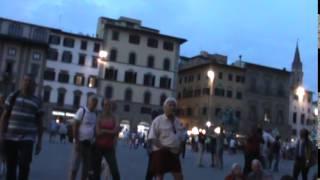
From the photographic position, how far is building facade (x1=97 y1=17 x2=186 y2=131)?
6962 cm

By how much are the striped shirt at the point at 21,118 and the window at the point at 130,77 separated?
2507 inches

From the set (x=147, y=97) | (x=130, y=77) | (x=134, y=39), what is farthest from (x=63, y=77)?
(x=147, y=97)

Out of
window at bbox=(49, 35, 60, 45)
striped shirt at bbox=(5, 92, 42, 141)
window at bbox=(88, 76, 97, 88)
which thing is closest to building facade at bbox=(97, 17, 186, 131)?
window at bbox=(88, 76, 97, 88)

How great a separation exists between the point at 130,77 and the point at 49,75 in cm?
1000

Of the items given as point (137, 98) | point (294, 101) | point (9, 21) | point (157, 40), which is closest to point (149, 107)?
point (137, 98)

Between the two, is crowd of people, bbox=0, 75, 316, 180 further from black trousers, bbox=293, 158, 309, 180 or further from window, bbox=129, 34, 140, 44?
window, bbox=129, 34, 140, 44

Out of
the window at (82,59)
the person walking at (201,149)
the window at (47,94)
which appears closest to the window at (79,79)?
the window at (82,59)

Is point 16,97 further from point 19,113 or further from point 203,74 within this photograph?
point 203,74

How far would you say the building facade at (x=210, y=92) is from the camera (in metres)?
74.6

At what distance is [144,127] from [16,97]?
6259 cm

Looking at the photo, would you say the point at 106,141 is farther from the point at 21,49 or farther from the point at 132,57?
the point at 132,57

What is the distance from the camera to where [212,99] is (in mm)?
74375

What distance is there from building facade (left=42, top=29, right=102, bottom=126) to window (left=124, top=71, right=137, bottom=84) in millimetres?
3669

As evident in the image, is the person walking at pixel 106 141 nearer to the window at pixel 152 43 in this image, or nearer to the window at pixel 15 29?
the window at pixel 15 29
